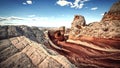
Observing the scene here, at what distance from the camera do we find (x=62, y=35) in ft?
28.1

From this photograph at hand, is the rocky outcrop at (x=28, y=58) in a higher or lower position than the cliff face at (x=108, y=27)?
lower

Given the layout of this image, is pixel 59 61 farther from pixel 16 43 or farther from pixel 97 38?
pixel 16 43

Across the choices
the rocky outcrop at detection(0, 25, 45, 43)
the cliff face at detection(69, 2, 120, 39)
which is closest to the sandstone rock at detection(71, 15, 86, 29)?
the cliff face at detection(69, 2, 120, 39)

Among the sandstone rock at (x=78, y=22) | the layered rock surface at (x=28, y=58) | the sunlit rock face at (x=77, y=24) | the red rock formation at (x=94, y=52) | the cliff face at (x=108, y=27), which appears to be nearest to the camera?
the layered rock surface at (x=28, y=58)

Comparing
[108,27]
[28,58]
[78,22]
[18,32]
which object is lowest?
[18,32]

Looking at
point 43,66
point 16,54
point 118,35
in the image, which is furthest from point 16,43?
point 118,35

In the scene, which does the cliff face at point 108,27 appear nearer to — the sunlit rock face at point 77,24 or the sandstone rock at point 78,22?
the sunlit rock face at point 77,24

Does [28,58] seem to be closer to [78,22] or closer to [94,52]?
[94,52]

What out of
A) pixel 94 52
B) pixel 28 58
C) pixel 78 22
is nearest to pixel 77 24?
pixel 78 22

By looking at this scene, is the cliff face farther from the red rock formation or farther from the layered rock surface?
the layered rock surface

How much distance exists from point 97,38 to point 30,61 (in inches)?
140

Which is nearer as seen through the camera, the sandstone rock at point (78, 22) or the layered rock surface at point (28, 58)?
the layered rock surface at point (28, 58)

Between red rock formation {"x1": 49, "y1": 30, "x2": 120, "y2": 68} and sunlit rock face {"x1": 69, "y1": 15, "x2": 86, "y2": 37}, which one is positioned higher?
sunlit rock face {"x1": 69, "y1": 15, "x2": 86, "y2": 37}

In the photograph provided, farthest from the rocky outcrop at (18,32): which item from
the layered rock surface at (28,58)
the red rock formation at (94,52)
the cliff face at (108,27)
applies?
the cliff face at (108,27)
